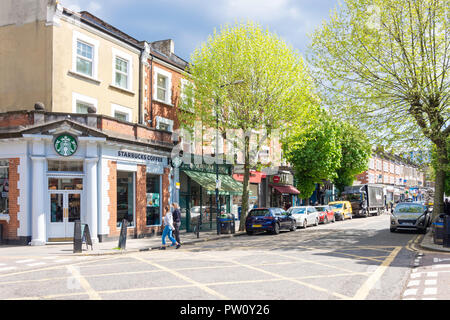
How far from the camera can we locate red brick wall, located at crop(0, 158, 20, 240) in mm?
17109

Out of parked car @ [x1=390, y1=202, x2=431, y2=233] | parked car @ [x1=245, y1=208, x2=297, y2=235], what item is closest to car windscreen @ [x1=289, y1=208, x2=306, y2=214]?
parked car @ [x1=245, y1=208, x2=297, y2=235]

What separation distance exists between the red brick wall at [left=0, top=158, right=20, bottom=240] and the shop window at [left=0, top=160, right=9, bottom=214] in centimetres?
36

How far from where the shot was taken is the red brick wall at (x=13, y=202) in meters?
17.1

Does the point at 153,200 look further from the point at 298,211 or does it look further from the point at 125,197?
the point at 298,211

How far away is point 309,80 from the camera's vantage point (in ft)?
73.6

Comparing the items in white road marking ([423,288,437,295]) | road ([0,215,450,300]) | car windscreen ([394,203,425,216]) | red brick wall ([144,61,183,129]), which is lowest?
road ([0,215,450,300])

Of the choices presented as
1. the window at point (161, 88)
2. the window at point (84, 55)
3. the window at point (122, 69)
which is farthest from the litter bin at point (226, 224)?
the window at point (84, 55)

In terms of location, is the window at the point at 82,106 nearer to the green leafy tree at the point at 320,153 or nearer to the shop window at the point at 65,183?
the shop window at the point at 65,183

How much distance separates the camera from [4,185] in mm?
17641

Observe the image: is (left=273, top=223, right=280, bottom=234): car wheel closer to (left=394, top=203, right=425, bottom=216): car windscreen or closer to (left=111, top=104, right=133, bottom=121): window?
(left=394, top=203, right=425, bottom=216): car windscreen

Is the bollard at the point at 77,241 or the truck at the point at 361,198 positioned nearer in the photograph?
the bollard at the point at 77,241

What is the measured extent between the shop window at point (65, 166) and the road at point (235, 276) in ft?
16.8

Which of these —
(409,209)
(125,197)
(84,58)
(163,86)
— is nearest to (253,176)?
(163,86)
